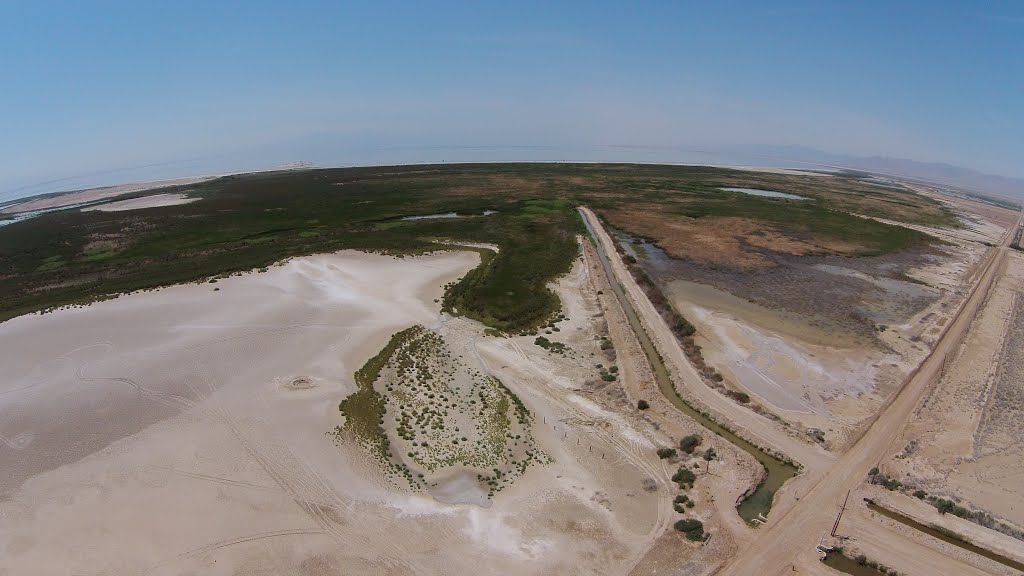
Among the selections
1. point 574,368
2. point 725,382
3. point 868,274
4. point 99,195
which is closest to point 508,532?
point 574,368

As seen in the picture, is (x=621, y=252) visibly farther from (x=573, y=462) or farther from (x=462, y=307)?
(x=573, y=462)

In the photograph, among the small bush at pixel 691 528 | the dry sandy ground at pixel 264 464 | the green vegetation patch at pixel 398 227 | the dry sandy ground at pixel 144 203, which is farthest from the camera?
the dry sandy ground at pixel 144 203

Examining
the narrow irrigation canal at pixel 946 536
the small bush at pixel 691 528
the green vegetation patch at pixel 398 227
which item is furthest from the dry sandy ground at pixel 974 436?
the green vegetation patch at pixel 398 227

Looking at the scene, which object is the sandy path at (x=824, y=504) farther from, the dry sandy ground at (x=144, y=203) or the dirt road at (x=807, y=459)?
the dry sandy ground at (x=144, y=203)

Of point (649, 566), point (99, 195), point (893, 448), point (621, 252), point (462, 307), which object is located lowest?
point (649, 566)

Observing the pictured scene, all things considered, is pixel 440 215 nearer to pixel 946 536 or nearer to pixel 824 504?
pixel 824 504

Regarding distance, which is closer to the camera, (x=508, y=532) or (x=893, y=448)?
(x=508, y=532)

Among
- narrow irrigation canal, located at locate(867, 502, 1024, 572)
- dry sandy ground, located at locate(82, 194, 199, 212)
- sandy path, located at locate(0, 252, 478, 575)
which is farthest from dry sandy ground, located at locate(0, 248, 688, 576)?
dry sandy ground, located at locate(82, 194, 199, 212)
